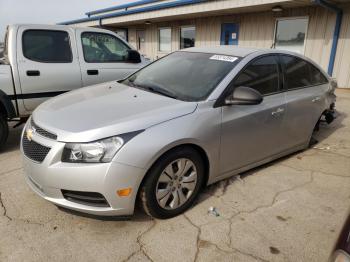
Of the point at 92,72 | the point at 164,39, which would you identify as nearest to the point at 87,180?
the point at 92,72

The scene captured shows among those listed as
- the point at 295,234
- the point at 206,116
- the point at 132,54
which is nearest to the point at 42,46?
the point at 132,54

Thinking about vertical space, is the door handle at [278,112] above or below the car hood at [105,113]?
below

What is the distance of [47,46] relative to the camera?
461cm

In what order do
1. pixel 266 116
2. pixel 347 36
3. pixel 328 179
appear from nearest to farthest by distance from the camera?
pixel 266 116 < pixel 328 179 < pixel 347 36

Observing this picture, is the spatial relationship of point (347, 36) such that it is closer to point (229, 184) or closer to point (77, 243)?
point (229, 184)

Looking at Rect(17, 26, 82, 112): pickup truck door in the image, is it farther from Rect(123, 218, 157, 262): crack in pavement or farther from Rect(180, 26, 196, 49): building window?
Rect(180, 26, 196, 49): building window

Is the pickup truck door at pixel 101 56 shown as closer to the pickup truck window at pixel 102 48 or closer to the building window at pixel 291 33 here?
the pickup truck window at pixel 102 48

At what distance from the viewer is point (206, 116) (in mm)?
2824

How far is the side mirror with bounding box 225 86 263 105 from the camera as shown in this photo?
2.92 meters

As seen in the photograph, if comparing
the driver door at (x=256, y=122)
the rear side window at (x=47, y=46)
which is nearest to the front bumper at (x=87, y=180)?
the driver door at (x=256, y=122)

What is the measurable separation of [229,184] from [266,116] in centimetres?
91

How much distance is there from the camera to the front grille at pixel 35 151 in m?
2.49

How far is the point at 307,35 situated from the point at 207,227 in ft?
30.6

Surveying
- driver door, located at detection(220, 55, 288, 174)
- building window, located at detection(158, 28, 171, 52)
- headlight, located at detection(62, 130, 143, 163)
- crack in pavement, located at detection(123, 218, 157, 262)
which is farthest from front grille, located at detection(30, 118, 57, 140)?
building window, located at detection(158, 28, 171, 52)
